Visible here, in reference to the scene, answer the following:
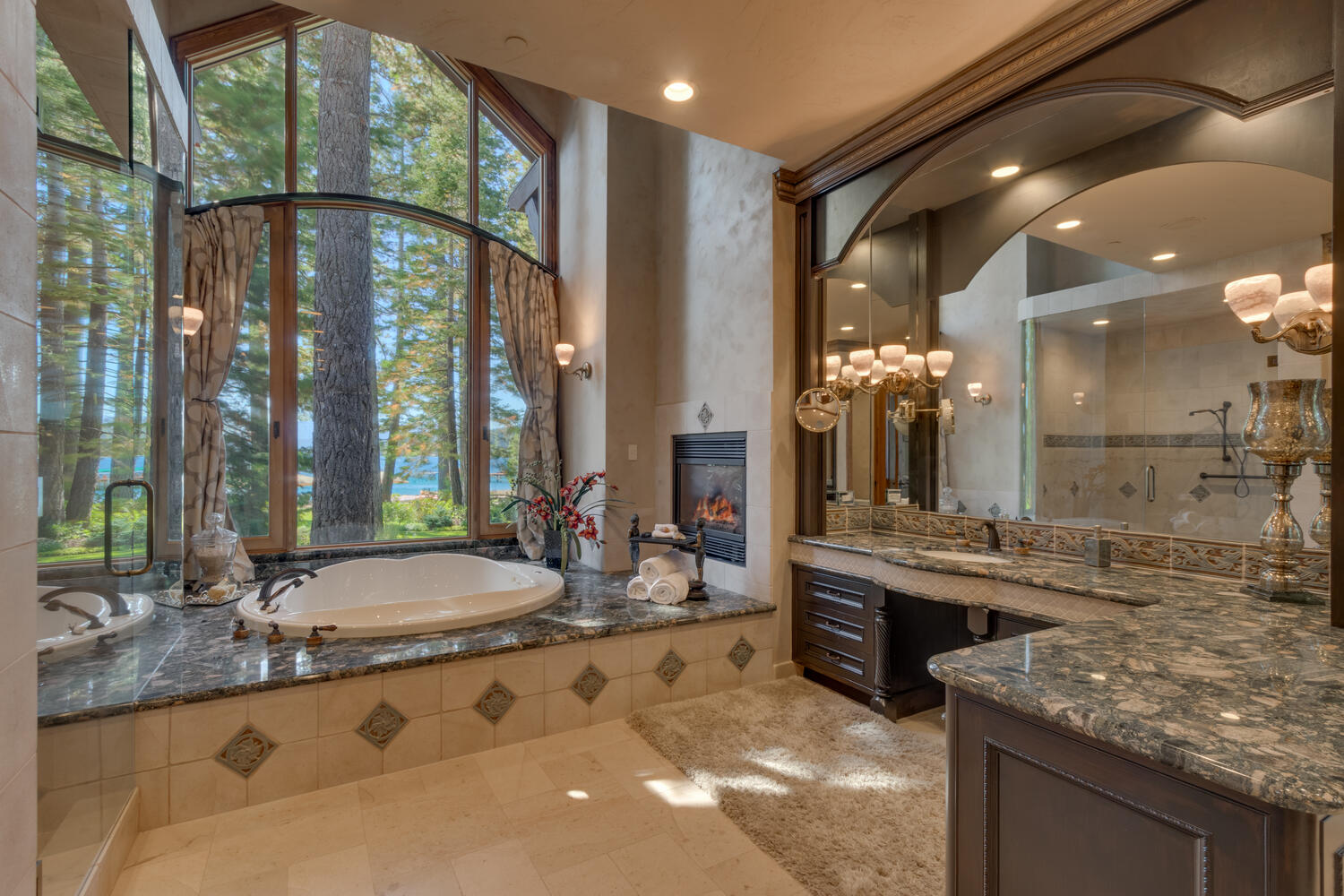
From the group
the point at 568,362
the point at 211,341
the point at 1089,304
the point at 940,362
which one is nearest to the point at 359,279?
the point at 211,341

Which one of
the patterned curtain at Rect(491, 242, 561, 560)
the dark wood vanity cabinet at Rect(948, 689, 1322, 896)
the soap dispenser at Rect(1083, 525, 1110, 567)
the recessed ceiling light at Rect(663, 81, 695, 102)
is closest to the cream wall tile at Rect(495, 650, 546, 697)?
the dark wood vanity cabinet at Rect(948, 689, 1322, 896)

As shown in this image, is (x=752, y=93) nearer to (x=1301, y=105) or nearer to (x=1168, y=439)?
(x=1301, y=105)

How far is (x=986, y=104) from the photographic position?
7.91 ft

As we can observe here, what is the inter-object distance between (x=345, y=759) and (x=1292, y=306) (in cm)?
342

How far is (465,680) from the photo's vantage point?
96.6 inches

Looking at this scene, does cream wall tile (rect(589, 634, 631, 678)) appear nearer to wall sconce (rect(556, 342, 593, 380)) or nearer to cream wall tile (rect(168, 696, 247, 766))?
cream wall tile (rect(168, 696, 247, 766))

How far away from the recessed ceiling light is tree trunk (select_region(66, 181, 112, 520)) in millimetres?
1941

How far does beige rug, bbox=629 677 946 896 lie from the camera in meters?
1.80

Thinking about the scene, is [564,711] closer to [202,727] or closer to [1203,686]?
[202,727]

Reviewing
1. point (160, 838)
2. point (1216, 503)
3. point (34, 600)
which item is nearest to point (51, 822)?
point (34, 600)

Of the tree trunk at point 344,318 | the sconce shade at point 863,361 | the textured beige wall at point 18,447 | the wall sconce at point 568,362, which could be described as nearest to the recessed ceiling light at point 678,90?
the sconce shade at point 863,361

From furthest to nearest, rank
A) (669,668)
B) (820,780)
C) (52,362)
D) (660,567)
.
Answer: (660,567)
(669,668)
(820,780)
(52,362)

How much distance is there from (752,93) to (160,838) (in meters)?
3.44

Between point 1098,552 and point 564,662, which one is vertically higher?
point 1098,552
